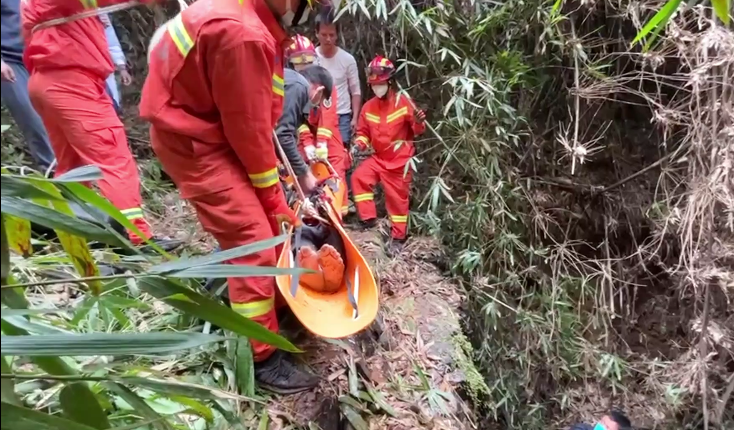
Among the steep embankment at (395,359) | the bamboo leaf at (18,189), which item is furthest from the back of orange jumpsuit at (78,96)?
the bamboo leaf at (18,189)

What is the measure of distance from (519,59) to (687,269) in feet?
5.85

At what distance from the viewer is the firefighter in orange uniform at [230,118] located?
5.79ft

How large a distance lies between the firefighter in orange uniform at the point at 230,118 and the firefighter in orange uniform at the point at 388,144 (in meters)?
2.28

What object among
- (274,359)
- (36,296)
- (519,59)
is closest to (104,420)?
(274,359)

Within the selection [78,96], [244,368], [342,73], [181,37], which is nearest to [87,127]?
[78,96]

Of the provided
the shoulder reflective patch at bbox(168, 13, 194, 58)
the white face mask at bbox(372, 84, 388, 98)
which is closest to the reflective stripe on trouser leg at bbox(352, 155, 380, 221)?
the white face mask at bbox(372, 84, 388, 98)

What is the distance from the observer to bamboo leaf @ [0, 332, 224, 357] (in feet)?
2.88

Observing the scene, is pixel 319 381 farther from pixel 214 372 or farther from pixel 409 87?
pixel 409 87

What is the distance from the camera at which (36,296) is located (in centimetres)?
213

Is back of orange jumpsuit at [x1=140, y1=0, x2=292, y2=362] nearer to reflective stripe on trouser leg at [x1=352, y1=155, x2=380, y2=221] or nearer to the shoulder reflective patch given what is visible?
the shoulder reflective patch

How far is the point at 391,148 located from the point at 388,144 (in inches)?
1.6

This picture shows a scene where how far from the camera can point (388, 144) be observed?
4430mm

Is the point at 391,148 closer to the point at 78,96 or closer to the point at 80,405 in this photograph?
the point at 78,96

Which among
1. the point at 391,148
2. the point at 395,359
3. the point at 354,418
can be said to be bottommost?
the point at 395,359
